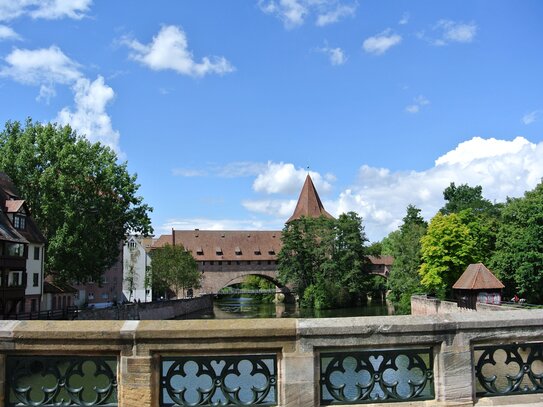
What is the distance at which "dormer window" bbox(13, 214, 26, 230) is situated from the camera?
34.7 m

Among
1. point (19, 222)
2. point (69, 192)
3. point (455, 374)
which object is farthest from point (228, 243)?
point (455, 374)

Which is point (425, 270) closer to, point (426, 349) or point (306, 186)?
point (306, 186)

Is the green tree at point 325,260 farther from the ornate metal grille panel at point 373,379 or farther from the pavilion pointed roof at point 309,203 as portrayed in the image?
the ornate metal grille panel at point 373,379

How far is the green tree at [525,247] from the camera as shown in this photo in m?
37.3

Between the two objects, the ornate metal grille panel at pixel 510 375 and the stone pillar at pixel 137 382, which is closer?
the stone pillar at pixel 137 382

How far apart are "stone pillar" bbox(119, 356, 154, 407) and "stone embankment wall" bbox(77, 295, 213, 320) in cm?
3582

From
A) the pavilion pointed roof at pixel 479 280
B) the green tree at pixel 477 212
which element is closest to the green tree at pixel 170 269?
the green tree at pixel 477 212

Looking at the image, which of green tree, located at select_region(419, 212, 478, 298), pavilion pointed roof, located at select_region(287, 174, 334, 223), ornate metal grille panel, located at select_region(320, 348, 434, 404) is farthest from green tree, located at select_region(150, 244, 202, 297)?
ornate metal grille panel, located at select_region(320, 348, 434, 404)

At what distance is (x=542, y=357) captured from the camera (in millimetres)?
4980

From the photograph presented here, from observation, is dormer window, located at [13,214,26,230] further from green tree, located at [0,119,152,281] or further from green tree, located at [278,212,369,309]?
green tree, located at [278,212,369,309]

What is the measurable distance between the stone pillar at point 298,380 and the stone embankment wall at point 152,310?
36164 mm

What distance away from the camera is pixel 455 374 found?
4668 mm

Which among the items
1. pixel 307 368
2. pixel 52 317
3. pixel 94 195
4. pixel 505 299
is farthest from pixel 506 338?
pixel 505 299

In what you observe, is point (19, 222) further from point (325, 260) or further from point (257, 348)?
point (325, 260)
